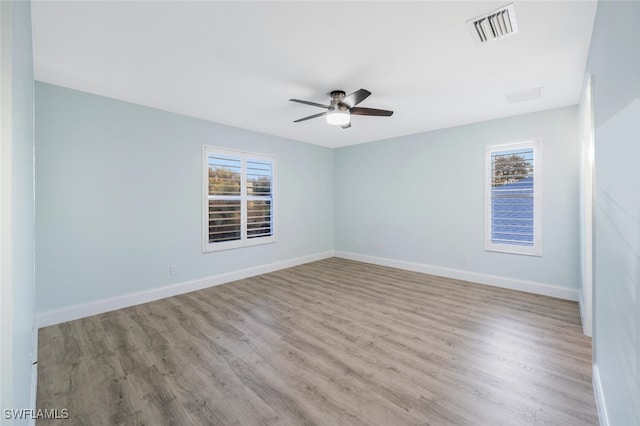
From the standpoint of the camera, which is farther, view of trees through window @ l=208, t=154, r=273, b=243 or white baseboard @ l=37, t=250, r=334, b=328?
view of trees through window @ l=208, t=154, r=273, b=243

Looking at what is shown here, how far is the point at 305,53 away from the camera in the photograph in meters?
2.30

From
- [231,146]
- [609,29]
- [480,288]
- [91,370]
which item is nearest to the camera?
[609,29]

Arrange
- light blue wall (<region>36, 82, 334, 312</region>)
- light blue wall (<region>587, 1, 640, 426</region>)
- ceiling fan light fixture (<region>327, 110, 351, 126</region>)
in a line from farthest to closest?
ceiling fan light fixture (<region>327, 110, 351, 126</region>) → light blue wall (<region>36, 82, 334, 312</region>) → light blue wall (<region>587, 1, 640, 426</region>)

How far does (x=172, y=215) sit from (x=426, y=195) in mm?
4232

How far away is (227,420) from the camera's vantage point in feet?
5.38

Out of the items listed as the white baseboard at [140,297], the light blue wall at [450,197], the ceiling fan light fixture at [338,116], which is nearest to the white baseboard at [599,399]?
the light blue wall at [450,197]

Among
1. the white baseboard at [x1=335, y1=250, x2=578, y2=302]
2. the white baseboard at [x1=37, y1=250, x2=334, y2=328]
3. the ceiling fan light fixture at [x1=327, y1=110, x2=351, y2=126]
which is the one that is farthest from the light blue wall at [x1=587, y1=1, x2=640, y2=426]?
the white baseboard at [x1=37, y1=250, x2=334, y2=328]

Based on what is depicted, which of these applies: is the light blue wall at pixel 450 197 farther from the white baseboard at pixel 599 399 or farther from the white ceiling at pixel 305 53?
the white baseboard at pixel 599 399

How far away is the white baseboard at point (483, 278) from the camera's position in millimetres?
3631

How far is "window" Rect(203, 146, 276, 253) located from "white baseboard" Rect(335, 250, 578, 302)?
94.4 inches

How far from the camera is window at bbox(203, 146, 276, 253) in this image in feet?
13.9

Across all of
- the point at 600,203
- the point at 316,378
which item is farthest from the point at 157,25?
the point at 600,203

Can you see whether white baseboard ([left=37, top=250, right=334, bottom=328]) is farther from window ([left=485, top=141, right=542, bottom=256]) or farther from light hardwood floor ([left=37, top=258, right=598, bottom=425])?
window ([left=485, top=141, right=542, bottom=256])

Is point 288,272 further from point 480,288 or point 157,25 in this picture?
point 157,25
